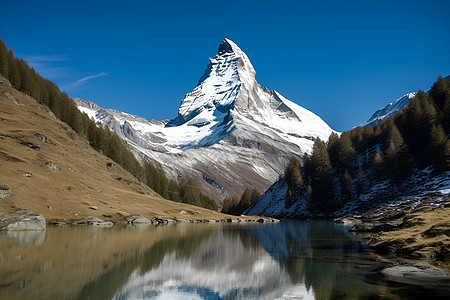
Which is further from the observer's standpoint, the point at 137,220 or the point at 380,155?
the point at 380,155

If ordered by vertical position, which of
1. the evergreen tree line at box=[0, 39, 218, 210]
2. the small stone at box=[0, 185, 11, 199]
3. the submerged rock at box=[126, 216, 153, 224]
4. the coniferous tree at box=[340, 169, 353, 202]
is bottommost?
the submerged rock at box=[126, 216, 153, 224]

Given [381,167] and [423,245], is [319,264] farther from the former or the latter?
[381,167]

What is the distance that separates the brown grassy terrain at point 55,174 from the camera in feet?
226

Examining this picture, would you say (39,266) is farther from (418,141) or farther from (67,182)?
(418,141)

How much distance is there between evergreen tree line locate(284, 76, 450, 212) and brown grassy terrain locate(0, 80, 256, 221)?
54503 millimetres

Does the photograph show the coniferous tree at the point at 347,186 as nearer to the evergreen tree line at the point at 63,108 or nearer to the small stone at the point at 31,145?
the evergreen tree line at the point at 63,108

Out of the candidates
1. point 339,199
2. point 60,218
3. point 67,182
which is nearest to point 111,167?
point 67,182

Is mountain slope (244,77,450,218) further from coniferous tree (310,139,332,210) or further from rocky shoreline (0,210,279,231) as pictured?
rocky shoreline (0,210,279,231)

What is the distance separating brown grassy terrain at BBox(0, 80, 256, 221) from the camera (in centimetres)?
6900

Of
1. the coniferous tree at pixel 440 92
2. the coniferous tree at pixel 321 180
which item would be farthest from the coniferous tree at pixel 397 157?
the coniferous tree at pixel 321 180

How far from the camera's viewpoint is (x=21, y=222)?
51719 millimetres

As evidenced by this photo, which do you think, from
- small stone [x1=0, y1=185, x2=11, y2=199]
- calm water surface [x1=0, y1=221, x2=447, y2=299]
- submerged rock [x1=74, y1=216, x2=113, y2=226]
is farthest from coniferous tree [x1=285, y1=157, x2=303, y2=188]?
small stone [x1=0, y1=185, x2=11, y2=199]

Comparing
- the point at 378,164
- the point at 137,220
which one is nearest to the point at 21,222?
the point at 137,220

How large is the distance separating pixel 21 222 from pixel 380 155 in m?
119
